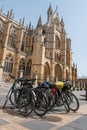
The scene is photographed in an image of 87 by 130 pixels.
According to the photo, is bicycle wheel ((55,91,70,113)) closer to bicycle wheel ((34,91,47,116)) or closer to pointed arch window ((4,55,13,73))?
bicycle wheel ((34,91,47,116))

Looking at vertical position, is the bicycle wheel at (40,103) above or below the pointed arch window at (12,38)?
below

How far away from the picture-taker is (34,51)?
35719mm

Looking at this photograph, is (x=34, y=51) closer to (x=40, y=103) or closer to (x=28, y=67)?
(x=28, y=67)

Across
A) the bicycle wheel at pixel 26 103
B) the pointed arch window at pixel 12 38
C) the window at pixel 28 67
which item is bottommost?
the bicycle wheel at pixel 26 103

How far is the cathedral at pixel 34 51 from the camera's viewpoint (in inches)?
1310

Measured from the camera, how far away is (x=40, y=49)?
35469mm

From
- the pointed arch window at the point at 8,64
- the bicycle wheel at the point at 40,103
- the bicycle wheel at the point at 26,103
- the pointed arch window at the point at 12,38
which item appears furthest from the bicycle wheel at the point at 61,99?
the pointed arch window at the point at 12,38

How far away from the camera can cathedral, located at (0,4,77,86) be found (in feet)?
109

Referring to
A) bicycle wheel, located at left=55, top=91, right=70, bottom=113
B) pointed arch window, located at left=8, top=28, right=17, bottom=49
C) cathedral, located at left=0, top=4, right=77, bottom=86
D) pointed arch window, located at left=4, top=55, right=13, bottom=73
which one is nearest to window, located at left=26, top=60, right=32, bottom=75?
cathedral, located at left=0, top=4, right=77, bottom=86

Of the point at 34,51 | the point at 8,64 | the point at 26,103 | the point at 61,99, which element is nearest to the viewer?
the point at 26,103

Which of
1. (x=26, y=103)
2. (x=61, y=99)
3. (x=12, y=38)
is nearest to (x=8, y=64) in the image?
(x=12, y=38)

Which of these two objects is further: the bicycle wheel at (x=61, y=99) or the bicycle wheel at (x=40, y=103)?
the bicycle wheel at (x=61, y=99)

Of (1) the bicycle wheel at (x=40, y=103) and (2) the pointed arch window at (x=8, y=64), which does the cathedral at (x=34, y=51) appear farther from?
(1) the bicycle wheel at (x=40, y=103)

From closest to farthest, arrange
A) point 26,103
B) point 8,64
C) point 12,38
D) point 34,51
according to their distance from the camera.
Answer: point 26,103
point 8,64
point 34,51
point 12,38
